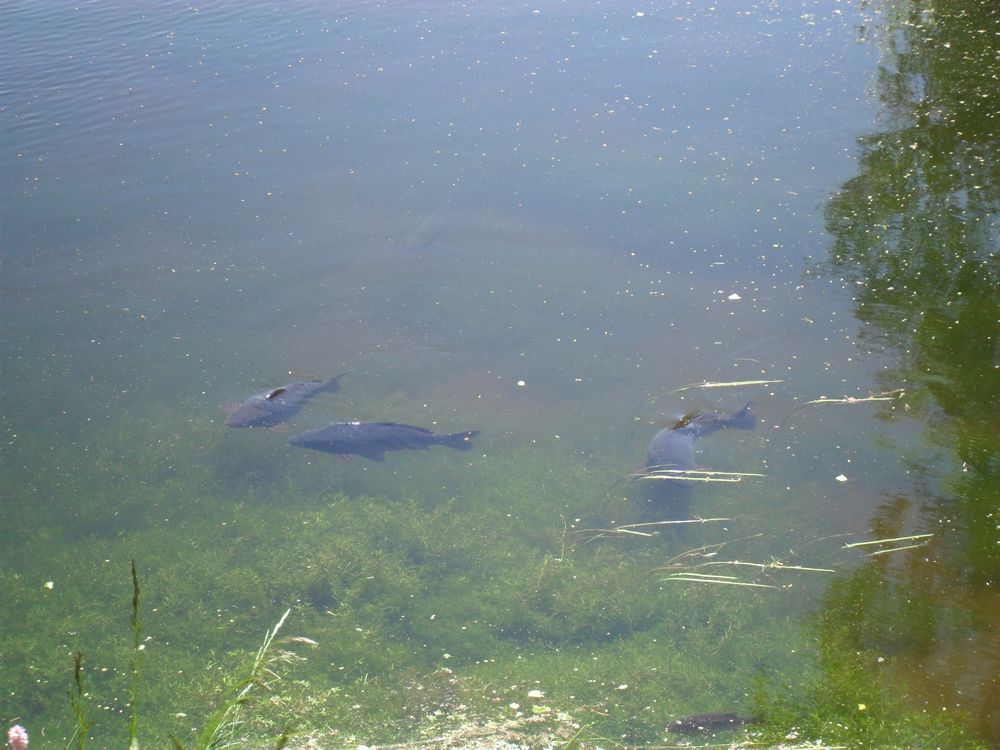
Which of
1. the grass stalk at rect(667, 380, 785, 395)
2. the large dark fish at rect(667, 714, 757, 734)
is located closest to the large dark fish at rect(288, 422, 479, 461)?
the grass stalk at rect(667, 380, 785, 395)

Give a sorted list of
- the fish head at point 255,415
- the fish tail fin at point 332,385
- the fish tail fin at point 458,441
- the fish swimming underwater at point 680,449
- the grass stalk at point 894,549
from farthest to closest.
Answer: the fish tail fin at point 332,385
the fish head at point 255,415
the fish tail fin at point 458,441
the fish swimming underwater at point 680,449
the grass stalk at point 894,549

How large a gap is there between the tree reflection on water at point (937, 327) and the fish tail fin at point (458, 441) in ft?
Answer: 8.09

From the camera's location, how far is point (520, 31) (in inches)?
482

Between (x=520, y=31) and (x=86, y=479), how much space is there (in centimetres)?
862

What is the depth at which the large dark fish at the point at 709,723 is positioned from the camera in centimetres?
435

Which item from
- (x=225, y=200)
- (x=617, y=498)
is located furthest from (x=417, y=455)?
(x=225, y=200)

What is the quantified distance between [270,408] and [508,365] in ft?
5.71

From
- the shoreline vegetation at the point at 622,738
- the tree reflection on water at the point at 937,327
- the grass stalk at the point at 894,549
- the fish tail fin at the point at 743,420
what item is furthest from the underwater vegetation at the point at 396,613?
the fish tail fin at the point at 743,420

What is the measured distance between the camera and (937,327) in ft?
A: 21.6

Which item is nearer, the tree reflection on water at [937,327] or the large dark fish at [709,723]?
the large dark fish at [709,723]

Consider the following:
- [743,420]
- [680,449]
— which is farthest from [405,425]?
[743,420]

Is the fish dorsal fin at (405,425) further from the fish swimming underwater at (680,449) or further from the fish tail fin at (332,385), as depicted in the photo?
the fish swimming underwater at (680,449)

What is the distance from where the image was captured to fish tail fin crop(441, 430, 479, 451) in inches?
243

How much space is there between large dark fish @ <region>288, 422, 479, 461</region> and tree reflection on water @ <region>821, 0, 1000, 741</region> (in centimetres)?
270
